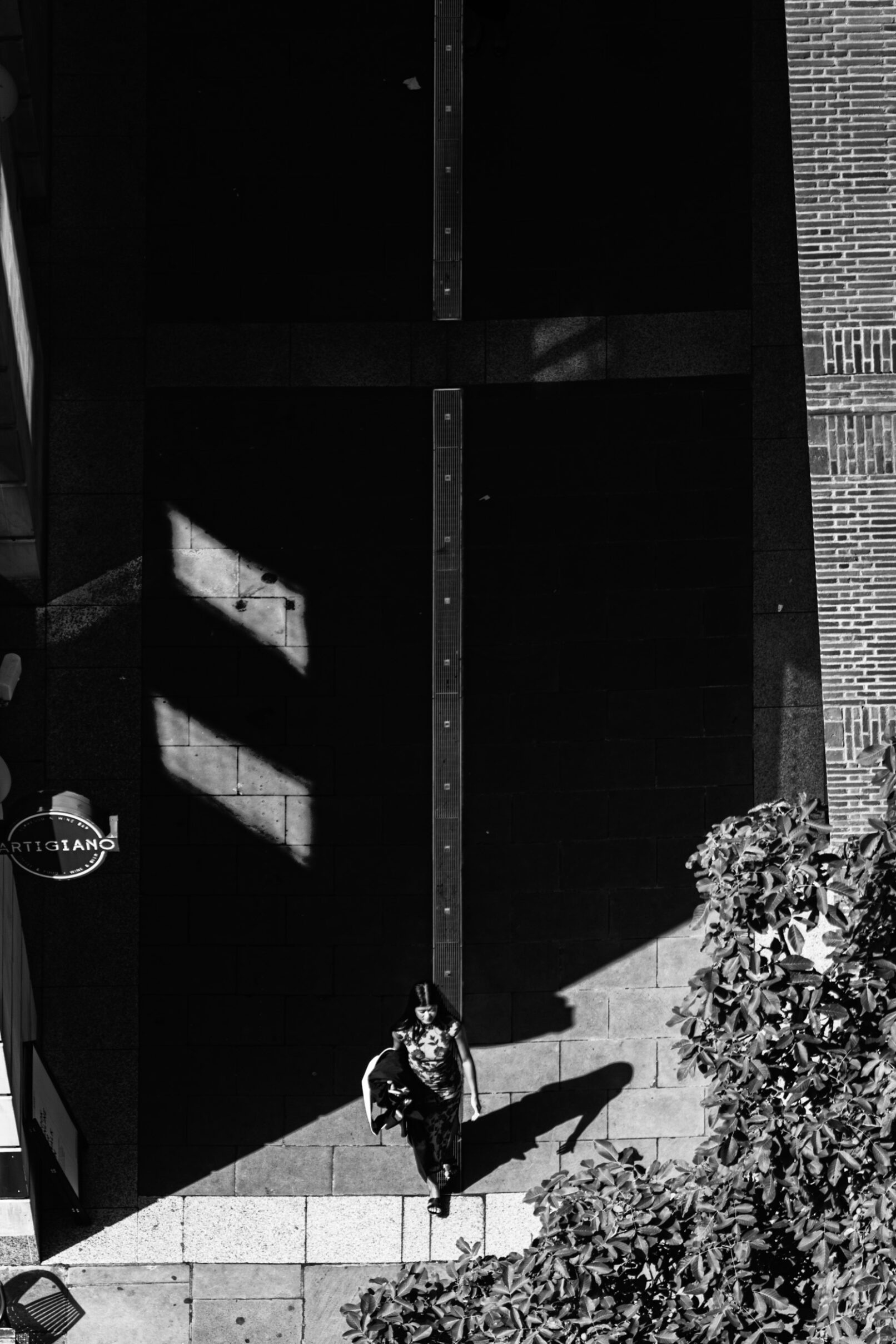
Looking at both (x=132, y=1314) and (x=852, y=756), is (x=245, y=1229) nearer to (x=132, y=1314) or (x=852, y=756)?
(x=132, y=1314)

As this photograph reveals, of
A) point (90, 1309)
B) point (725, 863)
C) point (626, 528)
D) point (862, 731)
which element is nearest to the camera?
point (725, 863)

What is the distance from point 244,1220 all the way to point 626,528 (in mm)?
7581

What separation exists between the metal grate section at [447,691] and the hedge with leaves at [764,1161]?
6847mm

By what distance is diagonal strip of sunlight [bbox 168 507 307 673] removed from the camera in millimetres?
15000

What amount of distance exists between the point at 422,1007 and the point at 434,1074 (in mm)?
756

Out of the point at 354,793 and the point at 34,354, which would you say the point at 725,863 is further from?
the point at 34,354

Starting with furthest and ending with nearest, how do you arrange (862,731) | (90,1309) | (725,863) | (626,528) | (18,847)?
(626,528) → (90,1309) → (862,731) → (18,847) → (725,863)

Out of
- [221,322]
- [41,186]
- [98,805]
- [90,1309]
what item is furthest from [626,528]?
[90,1309]

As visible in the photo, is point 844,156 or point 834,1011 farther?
point 844,156

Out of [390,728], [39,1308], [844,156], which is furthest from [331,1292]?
[844,156]

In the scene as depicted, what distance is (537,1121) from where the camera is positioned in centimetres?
1453

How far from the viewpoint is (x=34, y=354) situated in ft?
47.5

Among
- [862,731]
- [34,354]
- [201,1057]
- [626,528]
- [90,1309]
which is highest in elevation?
[34,354]

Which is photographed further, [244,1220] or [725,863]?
[244,1220]
